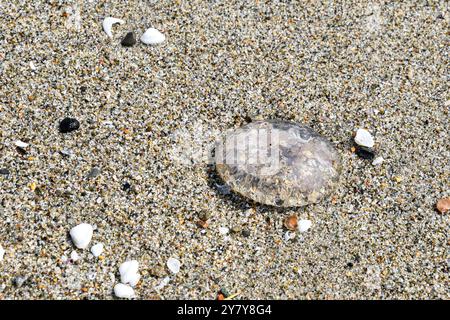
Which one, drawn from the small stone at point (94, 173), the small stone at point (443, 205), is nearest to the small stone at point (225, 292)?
the small stone at point (94, 173)

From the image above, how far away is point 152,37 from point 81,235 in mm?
1135

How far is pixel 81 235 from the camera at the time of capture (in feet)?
7.42

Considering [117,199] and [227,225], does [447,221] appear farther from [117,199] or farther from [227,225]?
[117,199]

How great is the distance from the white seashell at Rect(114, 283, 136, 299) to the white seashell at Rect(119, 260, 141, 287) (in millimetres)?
22

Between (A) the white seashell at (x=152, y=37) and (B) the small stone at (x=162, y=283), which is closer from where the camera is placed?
(B) the small stone at (x=162, y=283)

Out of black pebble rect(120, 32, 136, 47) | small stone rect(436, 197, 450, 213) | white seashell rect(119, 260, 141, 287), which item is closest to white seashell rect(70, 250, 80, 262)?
white seashell rect(119, 260, 141, 287)

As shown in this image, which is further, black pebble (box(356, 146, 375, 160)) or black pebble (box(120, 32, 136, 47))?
black pebble (box(120, 32, 136, 47))

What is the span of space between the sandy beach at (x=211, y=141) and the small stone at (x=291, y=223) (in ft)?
0.08

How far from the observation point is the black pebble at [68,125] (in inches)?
100

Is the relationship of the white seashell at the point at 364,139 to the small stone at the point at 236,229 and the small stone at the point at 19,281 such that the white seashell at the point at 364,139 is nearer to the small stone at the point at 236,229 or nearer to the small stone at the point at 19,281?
the small stone at the point at 236,229

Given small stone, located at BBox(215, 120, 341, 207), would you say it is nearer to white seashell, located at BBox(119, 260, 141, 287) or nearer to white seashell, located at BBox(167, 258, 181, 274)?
white seashell, located at BBox(167, 258, 181, 274)

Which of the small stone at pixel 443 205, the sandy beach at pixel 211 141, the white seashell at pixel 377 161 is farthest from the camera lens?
the white seashell at pixel 377 161

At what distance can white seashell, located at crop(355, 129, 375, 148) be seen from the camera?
2.65 m

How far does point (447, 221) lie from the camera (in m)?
2.47
